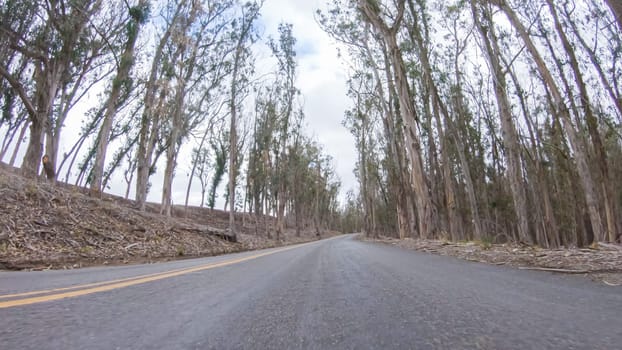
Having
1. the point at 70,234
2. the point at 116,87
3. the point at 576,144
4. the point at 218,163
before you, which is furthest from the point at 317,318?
the point at 218,163

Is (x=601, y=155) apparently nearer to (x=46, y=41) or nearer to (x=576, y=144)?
(x=576, y=144)

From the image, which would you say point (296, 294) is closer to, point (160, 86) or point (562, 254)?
point (562, 254)

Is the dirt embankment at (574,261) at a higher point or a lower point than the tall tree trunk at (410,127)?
lower

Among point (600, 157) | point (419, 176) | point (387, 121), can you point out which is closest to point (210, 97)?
point (387, 121)

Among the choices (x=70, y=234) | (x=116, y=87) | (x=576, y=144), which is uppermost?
(x=116, y=87)

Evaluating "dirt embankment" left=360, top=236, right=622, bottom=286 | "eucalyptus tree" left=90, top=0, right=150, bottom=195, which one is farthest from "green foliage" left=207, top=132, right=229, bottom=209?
"dirt embankment" left=360, top=236, right=622, bottom=286

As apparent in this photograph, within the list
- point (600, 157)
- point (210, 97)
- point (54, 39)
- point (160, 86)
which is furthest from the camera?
point (210, 97)

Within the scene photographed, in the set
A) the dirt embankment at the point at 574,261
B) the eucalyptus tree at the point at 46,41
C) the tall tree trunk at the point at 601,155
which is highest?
the eucalyptus tree at the point at 46,41

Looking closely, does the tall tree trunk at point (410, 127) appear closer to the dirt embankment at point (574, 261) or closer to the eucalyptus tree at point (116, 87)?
the dirt embankment at point (574, 261)

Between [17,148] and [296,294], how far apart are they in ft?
84.2

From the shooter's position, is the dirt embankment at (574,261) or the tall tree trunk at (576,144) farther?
the tall tree trunk at (576,144)

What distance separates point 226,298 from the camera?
172 cm

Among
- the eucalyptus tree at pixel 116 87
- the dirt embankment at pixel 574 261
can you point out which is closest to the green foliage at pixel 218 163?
the eucalyptus tree at pixel 116 87

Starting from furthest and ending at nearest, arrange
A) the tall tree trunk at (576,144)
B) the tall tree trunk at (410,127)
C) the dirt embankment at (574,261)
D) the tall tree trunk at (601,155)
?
the tall tree trunk at (410,127), the tall tree trunk at (601,155), the tall tree trunk at (576,144), the dirt embankment at (574,261)
